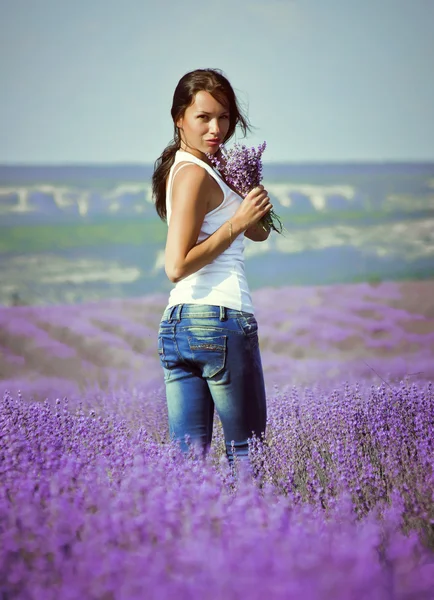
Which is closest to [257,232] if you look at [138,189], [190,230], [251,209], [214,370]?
[251,209]

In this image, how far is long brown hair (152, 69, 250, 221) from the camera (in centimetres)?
181

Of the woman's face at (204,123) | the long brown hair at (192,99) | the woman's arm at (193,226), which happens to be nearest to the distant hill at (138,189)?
the long brown hair at (192,99)

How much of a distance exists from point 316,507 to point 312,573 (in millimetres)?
794

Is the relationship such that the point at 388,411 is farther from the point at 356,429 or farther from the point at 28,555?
the point at 28,555

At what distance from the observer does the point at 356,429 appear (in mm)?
2115

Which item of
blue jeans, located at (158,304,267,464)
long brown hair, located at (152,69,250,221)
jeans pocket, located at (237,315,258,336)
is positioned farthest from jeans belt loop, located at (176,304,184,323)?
long brown hair, located at (152,69,250,221)

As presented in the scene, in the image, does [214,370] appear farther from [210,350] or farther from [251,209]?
[251,209]

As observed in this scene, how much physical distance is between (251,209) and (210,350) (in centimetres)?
35

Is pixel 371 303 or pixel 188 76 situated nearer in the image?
pixel 188 76

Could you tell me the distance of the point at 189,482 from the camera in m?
1.45

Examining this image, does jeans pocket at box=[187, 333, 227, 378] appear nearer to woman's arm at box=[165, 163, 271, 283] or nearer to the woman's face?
woman's arm at box=[165, 163, 271, 283]

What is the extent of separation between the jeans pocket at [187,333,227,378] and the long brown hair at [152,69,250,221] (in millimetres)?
489

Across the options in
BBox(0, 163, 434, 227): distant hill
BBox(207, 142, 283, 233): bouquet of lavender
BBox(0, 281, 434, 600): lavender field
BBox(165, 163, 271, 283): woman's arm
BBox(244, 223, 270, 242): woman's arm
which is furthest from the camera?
BBox(0, 163, 434, 227): distant hill

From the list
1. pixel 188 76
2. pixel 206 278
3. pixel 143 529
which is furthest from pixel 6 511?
pixel 188 76
